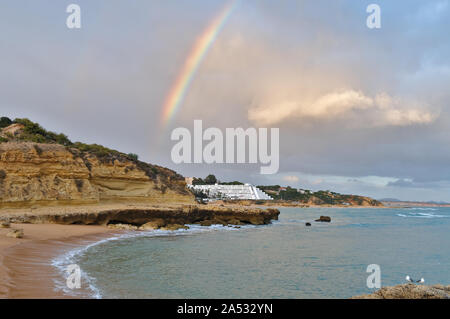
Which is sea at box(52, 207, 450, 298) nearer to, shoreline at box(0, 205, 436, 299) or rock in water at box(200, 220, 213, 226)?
shoreline at box(0, 205, 436, 299)

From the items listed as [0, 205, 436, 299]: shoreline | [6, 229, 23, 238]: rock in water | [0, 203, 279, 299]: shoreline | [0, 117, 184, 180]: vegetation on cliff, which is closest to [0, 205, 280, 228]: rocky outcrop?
[0, 203, 279, 299]: shoreline

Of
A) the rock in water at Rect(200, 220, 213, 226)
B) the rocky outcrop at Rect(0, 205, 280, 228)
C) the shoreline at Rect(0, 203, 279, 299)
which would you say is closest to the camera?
the shoreline at Rect(0, 203, 279, 299)

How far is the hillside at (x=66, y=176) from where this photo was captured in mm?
26250

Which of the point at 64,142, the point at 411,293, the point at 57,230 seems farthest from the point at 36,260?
the point at 64,142

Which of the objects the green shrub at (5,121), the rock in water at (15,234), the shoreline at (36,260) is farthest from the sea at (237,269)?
the green shrub at (5,121)

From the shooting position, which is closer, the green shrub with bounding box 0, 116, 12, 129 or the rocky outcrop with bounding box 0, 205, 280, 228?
the rocky outcrop with bounding box 0, 205, 280, 228

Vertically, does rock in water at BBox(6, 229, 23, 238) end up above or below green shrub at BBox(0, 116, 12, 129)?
below

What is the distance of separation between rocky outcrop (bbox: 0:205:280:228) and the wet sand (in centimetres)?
401

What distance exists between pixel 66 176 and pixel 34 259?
19274 millimetres

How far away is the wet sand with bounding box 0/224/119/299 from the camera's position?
791cm
